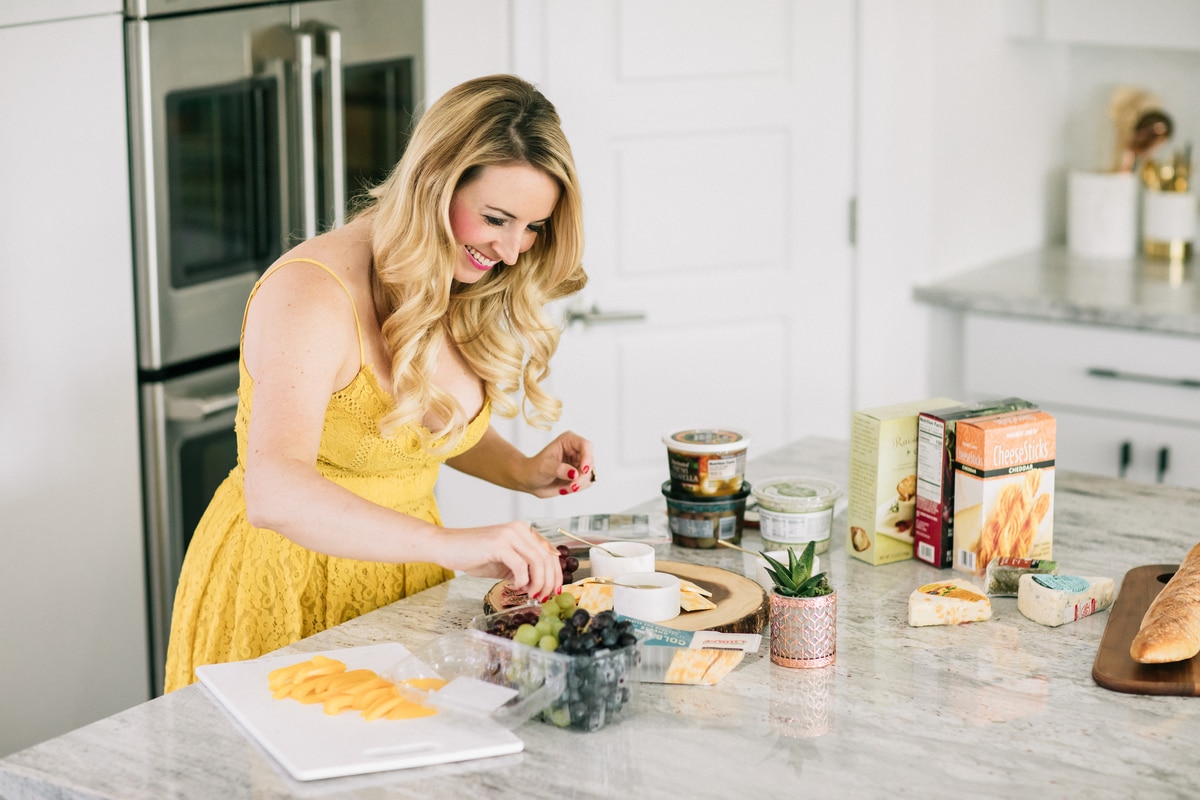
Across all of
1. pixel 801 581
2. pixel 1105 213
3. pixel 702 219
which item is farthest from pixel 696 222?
pixel 801 581

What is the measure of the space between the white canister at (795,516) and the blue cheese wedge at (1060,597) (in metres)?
0.31

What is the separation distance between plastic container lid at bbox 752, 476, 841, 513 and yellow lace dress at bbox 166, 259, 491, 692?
1.55 ft

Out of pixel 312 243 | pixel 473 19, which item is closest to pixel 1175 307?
pixel 473 19

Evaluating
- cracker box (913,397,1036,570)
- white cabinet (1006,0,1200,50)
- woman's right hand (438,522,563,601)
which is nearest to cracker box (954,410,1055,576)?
cracker box (913,397,1036,570)

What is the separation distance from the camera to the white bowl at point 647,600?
1645 mm

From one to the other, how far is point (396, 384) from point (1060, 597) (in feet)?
2.98

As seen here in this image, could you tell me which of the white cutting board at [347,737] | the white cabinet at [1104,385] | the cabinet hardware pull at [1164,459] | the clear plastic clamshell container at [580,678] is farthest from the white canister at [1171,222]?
the white cutting board at [347,737]

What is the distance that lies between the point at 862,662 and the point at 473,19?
1.96m

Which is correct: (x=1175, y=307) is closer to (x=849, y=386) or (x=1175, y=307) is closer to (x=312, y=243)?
(x=849, y=386)

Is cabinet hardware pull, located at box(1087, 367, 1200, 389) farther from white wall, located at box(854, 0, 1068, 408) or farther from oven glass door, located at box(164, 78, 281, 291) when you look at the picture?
oven glass door, located at box(164, 78, 281, 291)

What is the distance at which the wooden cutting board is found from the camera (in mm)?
1514

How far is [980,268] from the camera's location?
377 cm

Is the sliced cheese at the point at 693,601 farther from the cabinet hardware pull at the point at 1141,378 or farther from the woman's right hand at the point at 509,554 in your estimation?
the cabinet hardware pull at the point at 1141,378

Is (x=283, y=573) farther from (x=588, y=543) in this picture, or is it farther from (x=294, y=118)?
(x=294, y=118)
